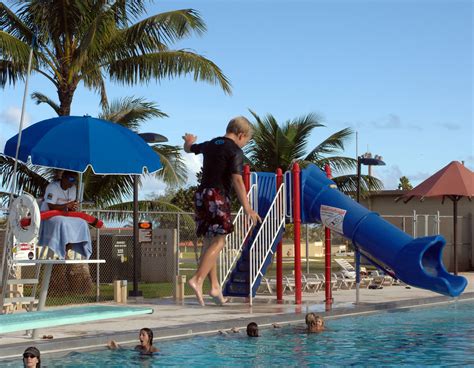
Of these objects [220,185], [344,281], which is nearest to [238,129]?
[220,185]

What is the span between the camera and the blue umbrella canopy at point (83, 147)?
10328 millimetres

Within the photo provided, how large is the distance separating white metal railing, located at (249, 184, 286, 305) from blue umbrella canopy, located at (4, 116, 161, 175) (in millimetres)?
6435

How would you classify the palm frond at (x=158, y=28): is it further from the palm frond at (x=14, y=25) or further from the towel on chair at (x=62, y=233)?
the towel on chair at (x=62, y=233)

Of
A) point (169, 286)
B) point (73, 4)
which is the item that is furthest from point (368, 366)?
point (169, 286)

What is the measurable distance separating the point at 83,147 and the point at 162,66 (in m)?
11.4

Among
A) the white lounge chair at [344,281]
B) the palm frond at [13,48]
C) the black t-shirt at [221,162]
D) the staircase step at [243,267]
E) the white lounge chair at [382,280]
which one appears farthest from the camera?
the white lounge chair at [382,280]

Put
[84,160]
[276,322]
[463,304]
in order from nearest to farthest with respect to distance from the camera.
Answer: [84,160] → [276,322] → [463,304]

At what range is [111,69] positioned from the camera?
21594 mm

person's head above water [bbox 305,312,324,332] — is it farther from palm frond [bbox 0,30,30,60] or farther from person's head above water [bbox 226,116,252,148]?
palm frond [bbox 0,30,30,60]

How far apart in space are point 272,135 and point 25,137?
18204 millimetres

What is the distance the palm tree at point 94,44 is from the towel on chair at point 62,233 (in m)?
10.4

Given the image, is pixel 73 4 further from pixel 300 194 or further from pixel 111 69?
pixel 300 194

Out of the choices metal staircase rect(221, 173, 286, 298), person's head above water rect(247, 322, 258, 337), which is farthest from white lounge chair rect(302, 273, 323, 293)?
person's head above water rect(247, 322, 258, 337)

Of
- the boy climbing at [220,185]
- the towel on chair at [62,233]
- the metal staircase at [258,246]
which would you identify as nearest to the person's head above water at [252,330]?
the towel on chair at [62,233]
